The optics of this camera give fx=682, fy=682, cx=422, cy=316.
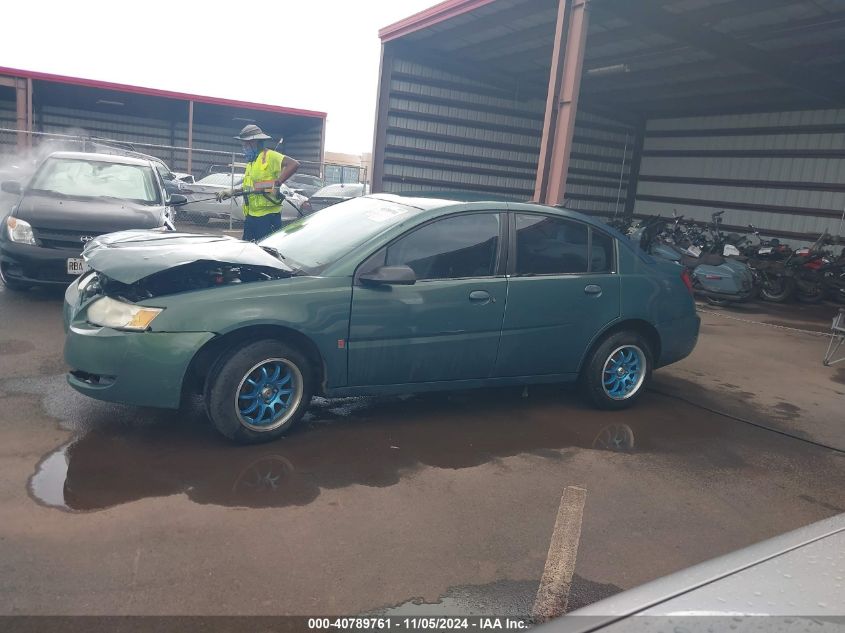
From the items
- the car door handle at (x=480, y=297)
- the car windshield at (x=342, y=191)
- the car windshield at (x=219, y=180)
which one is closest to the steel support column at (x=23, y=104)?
the car windshield at (x=219, y=180)

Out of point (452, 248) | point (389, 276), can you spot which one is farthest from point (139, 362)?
point (452, 248)

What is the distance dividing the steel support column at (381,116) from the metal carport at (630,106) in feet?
0.09

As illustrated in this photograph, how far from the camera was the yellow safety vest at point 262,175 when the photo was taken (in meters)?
→ 7.64

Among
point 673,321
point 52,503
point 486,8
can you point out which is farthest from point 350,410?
point 486,8

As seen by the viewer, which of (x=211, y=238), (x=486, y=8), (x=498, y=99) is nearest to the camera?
(x=211, y=238)

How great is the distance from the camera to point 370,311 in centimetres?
417

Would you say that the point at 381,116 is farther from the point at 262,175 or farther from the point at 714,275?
the point at 714,275

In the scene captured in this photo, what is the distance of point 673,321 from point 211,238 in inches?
139

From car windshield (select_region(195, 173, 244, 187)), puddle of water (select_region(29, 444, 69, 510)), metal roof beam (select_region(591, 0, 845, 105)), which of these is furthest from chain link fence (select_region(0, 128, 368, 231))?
puddle of water (select_region(29, 444, 69, 510))

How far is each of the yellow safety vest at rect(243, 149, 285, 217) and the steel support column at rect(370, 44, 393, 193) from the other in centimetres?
574

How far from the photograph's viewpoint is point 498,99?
14.5 meters

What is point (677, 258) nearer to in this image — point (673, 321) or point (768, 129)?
point (768, 129)

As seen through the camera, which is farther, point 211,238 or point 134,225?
point 134,225

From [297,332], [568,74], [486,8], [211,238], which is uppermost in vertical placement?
[486,8]
